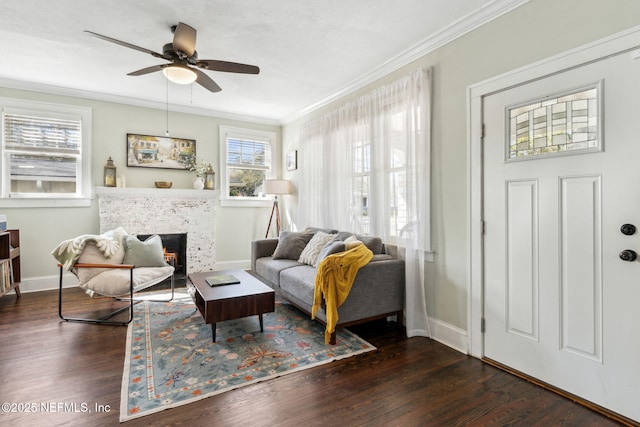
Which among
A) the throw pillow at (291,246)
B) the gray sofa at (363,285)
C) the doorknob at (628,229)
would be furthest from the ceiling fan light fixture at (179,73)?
the doorknob at (628,229)

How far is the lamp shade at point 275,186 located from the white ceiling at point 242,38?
144 centimetres

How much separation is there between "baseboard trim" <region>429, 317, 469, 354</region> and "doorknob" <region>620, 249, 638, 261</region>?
4.01 feet

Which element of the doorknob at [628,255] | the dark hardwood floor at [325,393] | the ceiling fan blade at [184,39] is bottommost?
the dark hardwood floor at [325,393]

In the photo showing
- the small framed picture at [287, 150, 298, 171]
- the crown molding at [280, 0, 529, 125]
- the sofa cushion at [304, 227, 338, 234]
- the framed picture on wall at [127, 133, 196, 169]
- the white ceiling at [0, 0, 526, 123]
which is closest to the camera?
the crown molding at [280, 0, 529, 125]

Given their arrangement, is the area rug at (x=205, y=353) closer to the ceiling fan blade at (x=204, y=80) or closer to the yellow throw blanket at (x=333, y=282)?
the yellow throw blanket at (x=333, y=282)

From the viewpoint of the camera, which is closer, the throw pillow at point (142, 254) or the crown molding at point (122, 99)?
the throw pillow at point (142, 254)

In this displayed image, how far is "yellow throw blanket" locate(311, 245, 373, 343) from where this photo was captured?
264 centimetres

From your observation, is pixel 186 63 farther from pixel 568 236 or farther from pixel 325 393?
pixel 568 236

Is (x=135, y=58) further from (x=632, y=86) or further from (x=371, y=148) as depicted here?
(x=632, y=86)

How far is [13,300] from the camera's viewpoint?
386 centimetres

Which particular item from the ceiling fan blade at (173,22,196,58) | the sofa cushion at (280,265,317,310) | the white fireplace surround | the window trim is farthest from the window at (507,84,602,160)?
the white fireplace surround

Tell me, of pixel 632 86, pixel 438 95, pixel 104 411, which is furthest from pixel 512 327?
pixel 104 411

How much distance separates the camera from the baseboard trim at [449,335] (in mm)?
2646

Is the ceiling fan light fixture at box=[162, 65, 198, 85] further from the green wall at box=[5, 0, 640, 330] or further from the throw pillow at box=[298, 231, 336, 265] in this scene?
the throw pillow at box=[298, 231, 336, 265]
